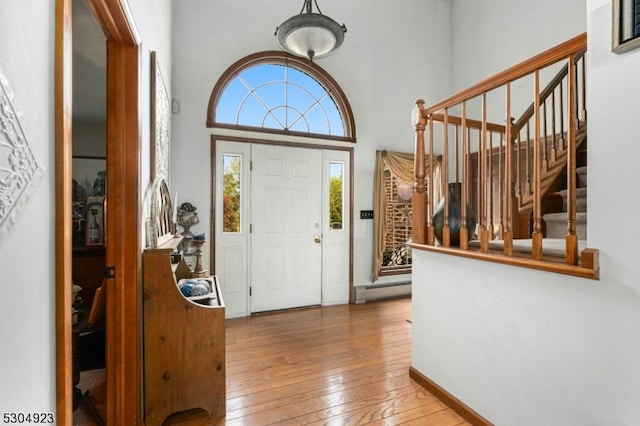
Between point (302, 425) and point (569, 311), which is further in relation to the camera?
point (302, 425)

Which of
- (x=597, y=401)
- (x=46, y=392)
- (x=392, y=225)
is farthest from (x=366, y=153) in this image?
(x=46, y=392)

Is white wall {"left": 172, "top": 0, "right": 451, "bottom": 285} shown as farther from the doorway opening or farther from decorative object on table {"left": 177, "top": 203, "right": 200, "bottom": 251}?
the doorway opening

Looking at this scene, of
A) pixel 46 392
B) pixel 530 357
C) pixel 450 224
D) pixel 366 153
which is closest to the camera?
pixel 46 392

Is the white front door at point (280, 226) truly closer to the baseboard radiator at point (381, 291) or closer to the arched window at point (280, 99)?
the baseboard radiator at point (381, 291)

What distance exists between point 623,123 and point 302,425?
210 centimetres

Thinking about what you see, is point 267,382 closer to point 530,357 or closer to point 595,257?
point 530,357

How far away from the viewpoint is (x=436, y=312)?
2.21 meters

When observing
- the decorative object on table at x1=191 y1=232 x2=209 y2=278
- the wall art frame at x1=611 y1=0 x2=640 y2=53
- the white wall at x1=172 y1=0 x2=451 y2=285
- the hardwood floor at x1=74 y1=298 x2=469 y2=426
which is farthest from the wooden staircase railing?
the decorative object on table at x1=191 y1=232 x2=209 y2=278

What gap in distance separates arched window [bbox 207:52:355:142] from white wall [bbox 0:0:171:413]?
3088 millimetres

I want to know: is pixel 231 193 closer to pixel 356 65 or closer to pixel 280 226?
pixel 280 226

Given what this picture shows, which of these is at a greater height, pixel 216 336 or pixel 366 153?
pixel 366 153

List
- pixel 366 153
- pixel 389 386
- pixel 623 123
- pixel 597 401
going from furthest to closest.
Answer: pixel 366 153 < pixel 389 386 < pixel 597 401 < pixel 623 123

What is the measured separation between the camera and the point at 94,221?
2.89 m

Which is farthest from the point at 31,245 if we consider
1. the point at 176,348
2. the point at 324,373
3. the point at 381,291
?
the point at 381,291
